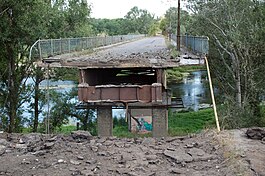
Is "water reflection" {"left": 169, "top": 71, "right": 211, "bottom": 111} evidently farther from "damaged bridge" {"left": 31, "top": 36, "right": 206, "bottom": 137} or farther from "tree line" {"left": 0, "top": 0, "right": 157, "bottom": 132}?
"damaged bridge" {"left": 31, "top": 36, "right": 206, "bottom": 137}

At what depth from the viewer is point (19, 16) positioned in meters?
19.3

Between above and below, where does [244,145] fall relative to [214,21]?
below

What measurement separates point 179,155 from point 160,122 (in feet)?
29.9

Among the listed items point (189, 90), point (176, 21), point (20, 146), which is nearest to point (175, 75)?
point (189, 90)

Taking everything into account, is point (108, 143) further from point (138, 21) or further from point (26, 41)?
point (138, 21)

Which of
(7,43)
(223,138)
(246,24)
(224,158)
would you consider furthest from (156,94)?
(246,24)

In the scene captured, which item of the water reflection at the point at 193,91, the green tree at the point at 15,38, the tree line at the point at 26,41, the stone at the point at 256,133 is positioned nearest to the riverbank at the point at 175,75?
the water reflection at the point at 193,91

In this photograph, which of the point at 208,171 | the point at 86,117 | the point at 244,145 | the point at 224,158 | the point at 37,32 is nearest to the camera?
the point at 208,171

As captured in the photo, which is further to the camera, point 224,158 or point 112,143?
point 112,143

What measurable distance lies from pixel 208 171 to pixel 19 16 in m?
15.3

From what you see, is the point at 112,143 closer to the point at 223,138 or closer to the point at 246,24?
the point at 223,138

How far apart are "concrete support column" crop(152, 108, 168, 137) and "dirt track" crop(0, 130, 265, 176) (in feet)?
23.8

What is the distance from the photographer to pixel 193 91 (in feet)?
173

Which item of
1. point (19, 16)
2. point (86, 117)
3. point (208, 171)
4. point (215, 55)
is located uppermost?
point (19, 16)
